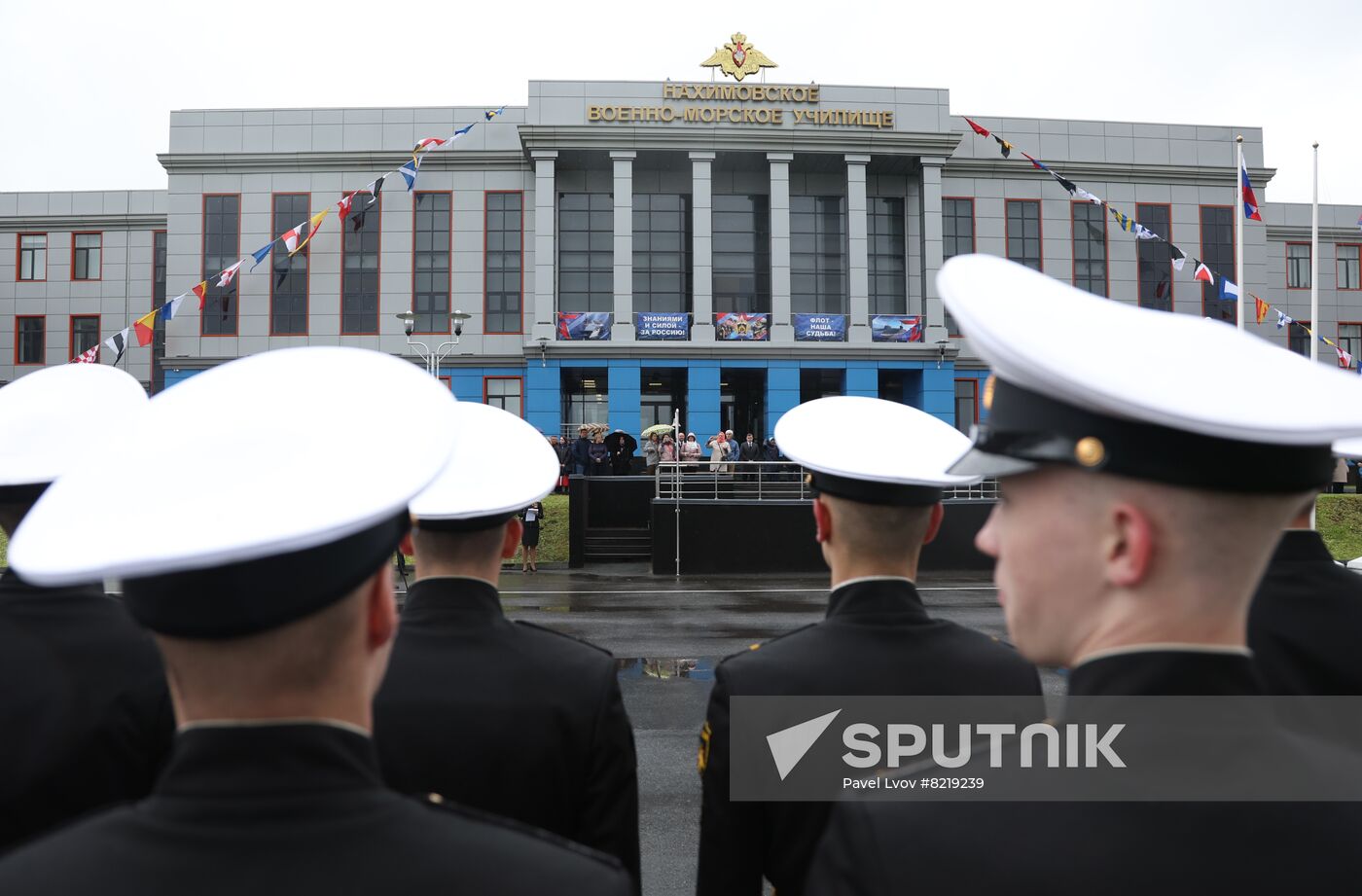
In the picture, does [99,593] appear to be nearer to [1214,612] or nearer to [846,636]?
[846,636]

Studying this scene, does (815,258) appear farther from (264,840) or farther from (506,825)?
(264,840)

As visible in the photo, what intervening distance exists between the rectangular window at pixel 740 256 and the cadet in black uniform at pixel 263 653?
34.1m

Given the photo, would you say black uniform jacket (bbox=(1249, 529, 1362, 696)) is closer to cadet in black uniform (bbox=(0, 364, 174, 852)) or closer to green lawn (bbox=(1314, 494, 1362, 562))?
cadet in black uniform (bbox=(0, 364, 174, 852))

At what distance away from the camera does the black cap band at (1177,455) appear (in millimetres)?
1231

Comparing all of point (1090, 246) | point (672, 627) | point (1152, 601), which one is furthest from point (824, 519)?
point (1090, 246)

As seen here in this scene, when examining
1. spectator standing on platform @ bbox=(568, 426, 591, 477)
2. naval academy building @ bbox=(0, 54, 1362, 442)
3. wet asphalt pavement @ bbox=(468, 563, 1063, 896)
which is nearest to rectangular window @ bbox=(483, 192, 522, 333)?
naval academy building @ bbox=(0, 54, 1362, 442)

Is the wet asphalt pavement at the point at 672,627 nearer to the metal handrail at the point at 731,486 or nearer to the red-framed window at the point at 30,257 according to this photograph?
the metal handrail at the point at 731,486

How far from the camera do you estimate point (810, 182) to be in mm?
35406

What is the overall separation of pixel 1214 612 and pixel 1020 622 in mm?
234

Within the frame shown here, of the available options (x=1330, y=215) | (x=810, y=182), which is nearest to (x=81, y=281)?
(x=810, y=182)

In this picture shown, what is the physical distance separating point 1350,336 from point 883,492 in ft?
165

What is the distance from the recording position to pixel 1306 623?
260 cm

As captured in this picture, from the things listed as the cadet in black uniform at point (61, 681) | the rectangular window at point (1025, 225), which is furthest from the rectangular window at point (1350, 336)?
the cadet in black uniform at point (61, 681)

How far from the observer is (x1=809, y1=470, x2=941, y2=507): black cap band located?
2.48 m
